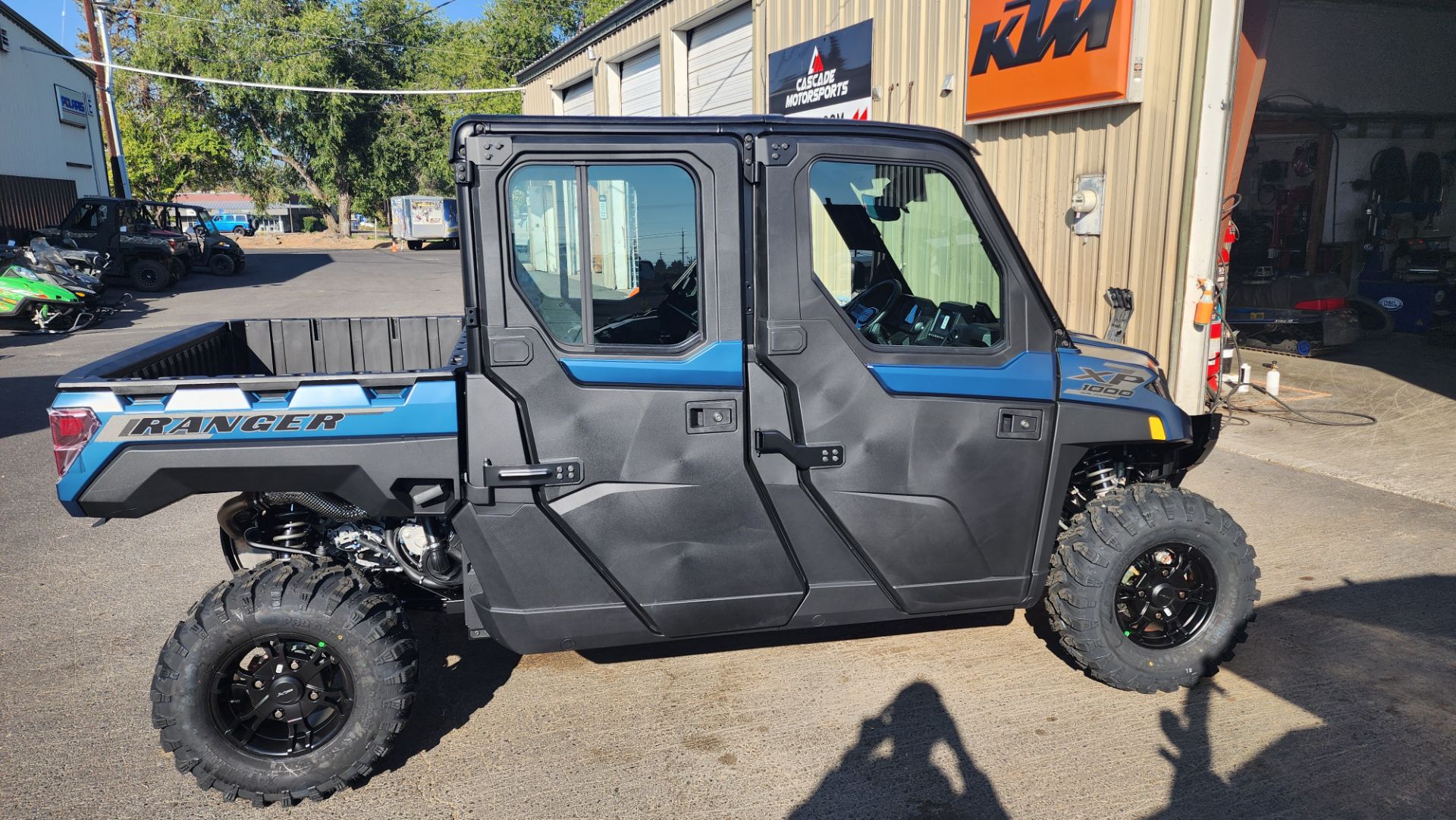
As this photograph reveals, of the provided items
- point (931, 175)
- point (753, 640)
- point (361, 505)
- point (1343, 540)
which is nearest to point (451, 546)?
point (361, 505)

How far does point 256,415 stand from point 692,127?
5.67 ft

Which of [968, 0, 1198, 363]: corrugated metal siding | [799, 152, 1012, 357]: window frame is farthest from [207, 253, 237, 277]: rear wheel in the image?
[799, 152, 1012, 357]: window frame

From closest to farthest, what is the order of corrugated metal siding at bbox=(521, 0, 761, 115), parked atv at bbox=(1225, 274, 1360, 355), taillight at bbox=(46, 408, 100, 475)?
taillight at bbox=(46, 408, 100, 475) < parked atv at bbox=(1225, 274, 1360, 355) < corrugated metal siding at bbox=(521, 0, 761, 115)

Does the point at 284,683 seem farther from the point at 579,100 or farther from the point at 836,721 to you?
the point at 579,100

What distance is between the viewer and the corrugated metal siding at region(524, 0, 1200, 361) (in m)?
7.16

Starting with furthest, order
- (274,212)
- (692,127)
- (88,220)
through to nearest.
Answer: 1. (274,212)
2. (88,220)
3. (692,127)

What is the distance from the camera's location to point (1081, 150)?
8.00 meters

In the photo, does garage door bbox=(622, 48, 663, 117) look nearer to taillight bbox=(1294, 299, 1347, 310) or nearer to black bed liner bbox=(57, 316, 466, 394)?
taillight bbox=(1294, 299, 1347, 310)

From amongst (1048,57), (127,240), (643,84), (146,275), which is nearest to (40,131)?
(127,240)

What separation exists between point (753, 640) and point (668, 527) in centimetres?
132

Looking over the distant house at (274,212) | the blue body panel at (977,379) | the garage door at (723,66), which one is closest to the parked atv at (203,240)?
the garage door at (723,66)

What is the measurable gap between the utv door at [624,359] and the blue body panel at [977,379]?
56 cm

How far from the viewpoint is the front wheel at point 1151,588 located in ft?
12.3

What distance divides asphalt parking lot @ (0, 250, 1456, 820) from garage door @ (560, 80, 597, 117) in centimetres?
1523
